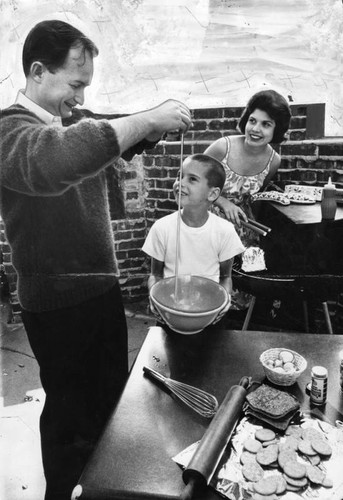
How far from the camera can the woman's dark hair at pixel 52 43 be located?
1.36 meters

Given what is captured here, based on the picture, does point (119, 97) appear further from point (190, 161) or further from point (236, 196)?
point (236, 196)

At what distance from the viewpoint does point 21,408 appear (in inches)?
90.3

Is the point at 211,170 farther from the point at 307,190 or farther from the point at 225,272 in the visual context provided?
the point at 307,190

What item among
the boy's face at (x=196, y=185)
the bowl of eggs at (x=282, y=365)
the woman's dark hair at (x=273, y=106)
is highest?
the woman's dark hair at (x=273, y=106)

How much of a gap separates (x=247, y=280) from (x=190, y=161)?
71cm

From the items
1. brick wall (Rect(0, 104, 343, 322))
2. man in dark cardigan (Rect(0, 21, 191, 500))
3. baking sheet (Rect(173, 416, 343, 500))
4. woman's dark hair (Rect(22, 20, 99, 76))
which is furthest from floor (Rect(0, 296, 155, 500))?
woman's dark hair (Rect(22, 20, 99, 76))

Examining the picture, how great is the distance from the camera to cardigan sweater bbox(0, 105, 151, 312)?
1148 mm

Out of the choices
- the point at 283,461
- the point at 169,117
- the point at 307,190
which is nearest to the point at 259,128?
the point at 307,190

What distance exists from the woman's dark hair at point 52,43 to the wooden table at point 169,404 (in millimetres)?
955

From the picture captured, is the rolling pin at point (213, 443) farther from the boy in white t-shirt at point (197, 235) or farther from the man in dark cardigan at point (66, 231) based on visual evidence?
the boy in white t-shirt at point (197, 235)

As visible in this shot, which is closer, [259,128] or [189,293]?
[189,293]

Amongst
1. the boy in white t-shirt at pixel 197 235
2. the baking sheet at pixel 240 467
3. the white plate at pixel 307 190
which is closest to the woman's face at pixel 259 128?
the white plate at pixel 307 190

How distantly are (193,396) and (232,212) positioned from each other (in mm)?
1378

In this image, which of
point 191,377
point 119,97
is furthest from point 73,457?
point 119,97
